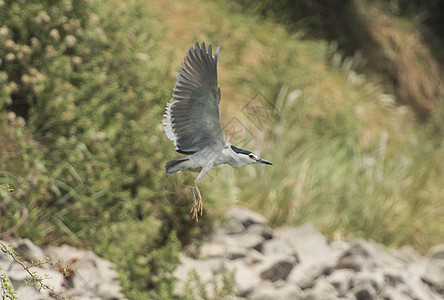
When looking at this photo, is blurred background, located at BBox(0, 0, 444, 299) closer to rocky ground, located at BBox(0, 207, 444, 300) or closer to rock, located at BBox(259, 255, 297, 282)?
rocky ground, located at BBox(0, 207, 444, 300)

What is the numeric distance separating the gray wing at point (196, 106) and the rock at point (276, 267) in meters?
2.92

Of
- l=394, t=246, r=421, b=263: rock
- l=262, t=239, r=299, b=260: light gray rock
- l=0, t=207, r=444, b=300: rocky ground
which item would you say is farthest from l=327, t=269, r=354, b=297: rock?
l=394, t=246, r=421, b=263: rock

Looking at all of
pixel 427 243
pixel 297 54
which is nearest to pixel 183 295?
pixel 427 243

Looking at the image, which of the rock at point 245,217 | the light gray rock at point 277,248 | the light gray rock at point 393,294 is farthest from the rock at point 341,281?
the rock at point 245,217

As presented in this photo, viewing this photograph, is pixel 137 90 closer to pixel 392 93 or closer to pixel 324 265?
pixel 324 265

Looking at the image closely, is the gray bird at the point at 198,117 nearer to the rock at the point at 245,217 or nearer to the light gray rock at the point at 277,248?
the light gray rock at the point at 277,248

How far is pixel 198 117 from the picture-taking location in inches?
73.9

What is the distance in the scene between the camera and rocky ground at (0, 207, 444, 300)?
4004mm

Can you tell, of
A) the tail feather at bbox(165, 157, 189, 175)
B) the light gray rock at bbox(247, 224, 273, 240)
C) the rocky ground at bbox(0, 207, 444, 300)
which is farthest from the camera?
the light gray rock at bbox(247, 224, 273, 240)

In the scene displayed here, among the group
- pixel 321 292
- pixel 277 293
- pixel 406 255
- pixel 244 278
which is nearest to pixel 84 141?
pixel 244 278

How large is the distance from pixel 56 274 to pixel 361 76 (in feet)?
19.8

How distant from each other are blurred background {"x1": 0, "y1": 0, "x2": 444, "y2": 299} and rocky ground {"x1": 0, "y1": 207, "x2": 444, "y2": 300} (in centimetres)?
17

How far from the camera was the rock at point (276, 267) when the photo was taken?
15.4ft

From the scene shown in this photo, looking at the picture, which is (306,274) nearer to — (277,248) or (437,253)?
(277,248)
